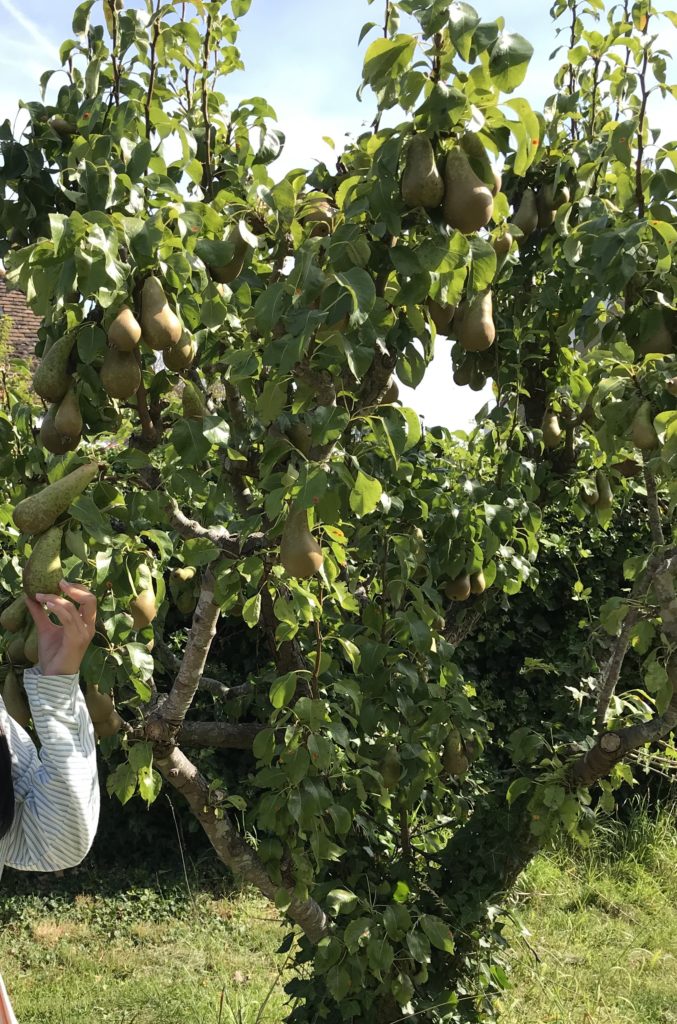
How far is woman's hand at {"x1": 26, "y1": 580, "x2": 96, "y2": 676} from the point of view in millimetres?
1523

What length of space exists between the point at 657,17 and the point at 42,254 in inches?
67.5

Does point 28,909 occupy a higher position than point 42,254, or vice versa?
point 42,254

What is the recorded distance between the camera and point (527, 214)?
Result: 8.84 ft

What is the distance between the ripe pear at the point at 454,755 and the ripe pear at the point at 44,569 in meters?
1.37

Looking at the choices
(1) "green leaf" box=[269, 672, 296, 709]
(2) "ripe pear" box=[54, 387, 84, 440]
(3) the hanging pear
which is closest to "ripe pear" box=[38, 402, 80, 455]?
(2) "ripe pear" box=[54, 387, 84, 440]

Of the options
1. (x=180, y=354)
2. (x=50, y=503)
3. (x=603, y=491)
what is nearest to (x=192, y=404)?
(x=180, y=354)

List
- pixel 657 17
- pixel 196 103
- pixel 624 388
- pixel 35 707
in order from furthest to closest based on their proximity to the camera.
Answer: pixel 196 103
pixel 657 17
pixel 624 388
pixel 35 707

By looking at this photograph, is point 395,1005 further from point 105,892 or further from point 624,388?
point 105,892

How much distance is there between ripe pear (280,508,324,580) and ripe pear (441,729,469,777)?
1001 mm

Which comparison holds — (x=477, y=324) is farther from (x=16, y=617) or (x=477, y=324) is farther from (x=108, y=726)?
(x=108, y=726)

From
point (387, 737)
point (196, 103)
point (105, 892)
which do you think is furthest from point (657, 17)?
point (105, 892)

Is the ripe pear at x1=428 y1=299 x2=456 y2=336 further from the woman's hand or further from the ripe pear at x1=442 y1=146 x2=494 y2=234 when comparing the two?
the woman's hand

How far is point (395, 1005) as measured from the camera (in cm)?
292

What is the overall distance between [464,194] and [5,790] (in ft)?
4.05
